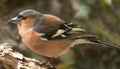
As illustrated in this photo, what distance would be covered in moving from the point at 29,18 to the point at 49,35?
1.13 ft

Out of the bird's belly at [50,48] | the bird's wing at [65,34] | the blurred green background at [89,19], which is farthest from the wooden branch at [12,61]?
the blurred green background at [89,19]

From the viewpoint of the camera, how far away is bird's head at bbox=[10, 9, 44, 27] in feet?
16.1

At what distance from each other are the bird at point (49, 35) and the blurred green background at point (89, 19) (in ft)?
5.60

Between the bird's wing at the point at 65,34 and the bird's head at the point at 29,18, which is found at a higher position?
the bird's head at the point at 29,18

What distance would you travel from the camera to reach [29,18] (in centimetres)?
498

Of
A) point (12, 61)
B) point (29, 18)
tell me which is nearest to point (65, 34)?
point (29, 18)

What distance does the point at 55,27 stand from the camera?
4816 mm

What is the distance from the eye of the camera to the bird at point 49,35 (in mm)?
4734

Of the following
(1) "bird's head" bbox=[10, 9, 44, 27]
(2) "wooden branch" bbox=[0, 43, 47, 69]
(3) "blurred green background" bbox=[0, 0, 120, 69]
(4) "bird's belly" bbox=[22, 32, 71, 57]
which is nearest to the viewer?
(2) "wooden branch" bbox=[0, 43, 47, 69]

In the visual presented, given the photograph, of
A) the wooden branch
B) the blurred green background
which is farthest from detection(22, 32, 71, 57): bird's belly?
the blurred green background

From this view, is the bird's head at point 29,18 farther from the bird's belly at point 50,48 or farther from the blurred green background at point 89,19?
the blurred green background at point 89,19

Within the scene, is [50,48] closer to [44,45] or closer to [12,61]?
[44,45]

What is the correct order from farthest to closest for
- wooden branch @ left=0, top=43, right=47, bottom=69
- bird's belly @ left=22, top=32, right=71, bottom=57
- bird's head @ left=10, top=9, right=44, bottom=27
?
bird's head @ left=10, top=9, right=44, bottom=27 < bird's belly @ left=22, top=32, right=71, bottom=57 < wooden branch @ left=0, top=43, right=47, bottom=69

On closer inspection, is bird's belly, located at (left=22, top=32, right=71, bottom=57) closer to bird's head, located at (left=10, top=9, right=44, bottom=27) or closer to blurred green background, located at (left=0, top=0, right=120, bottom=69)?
bird's head, located at (left=10, top=9, right=44, bottom=27)
